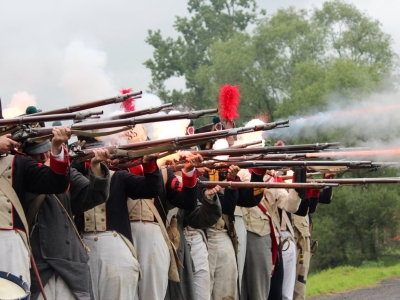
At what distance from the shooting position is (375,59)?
26531 millimetres

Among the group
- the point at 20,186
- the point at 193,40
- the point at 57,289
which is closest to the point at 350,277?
the point at 57,289

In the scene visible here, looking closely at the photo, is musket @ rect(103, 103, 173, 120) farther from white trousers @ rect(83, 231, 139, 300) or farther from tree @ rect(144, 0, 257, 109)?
tree @ rect(144, 0, 257, 109)

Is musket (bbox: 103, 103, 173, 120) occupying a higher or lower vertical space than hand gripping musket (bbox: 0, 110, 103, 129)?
lower

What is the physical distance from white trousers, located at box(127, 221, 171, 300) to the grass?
8.11 m

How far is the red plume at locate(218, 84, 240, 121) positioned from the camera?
10.9m

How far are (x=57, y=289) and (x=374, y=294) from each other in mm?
9576

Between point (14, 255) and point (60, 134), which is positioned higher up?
point (60, 134)

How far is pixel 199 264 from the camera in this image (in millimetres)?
9055

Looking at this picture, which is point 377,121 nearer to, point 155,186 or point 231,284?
point 231,284

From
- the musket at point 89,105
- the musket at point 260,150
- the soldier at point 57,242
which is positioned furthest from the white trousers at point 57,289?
the musket at point 260,150

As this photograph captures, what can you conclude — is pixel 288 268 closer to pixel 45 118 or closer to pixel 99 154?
pixel 99 154

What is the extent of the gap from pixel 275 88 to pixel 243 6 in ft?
71.0

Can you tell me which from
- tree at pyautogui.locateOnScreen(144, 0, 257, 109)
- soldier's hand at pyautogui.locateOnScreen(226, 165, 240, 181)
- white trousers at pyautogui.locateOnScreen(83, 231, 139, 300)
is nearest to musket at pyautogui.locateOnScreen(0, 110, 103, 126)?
white trousers at pyautogui.locateOnScreen(83, 231, 139, 300)

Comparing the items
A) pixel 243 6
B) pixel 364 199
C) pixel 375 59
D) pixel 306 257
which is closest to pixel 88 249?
pixel 306 257
